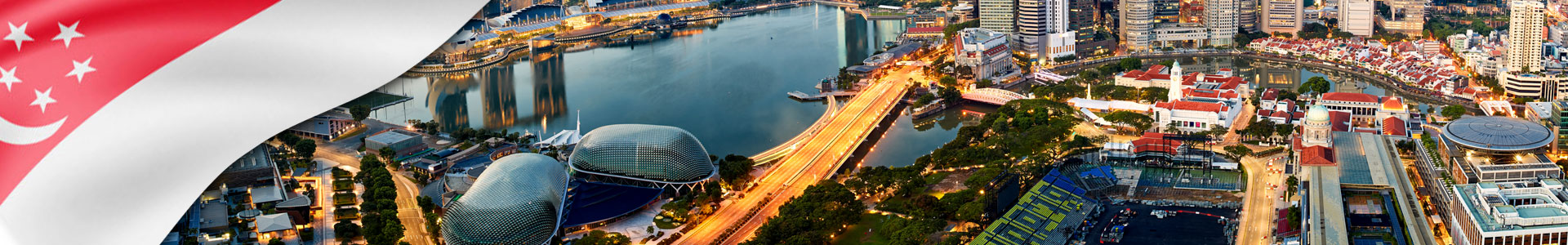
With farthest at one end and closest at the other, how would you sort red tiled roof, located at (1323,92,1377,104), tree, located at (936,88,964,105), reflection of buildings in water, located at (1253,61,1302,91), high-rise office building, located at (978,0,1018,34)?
A: high-rise office building, located at (978,0,1018,34) → reflection of buildings in water, located at (1253,61,1302,91) → tree, located at (936,88,964,105) → red tiled roof, located at (1323,92,1377,104)

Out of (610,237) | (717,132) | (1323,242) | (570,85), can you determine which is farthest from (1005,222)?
(570,85)

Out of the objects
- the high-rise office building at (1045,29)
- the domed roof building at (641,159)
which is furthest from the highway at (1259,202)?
the high-rise office building at (1045,29)

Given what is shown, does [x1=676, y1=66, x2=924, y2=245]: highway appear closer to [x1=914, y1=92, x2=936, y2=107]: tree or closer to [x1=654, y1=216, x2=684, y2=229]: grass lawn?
[x1=654, y1=216, x2=684, y2=229]: grass lawn

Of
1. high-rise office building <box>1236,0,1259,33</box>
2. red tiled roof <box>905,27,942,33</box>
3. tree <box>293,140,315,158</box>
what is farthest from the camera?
red tiled roof <box>905,27,942,33</box>

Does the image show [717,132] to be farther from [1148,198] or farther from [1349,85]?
[1349,85]

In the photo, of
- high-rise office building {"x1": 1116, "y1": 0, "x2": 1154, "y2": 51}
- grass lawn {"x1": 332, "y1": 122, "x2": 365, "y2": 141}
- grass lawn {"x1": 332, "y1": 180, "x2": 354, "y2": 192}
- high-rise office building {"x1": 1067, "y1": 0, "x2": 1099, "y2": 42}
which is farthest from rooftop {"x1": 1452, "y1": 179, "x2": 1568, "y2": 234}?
high-rise office building {"x1": 1067, "y1": 0, "x2": 1099, "y2": 42}

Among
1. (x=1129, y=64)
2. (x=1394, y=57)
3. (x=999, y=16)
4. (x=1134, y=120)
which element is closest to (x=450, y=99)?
(x=1134, y=120)

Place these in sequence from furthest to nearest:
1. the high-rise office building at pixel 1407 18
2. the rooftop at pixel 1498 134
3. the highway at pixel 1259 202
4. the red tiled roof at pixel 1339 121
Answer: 1. the high-rise office building at pixel 1407 18
2. the red tiled roof at pixel 1339 121
3. the rooftop at pixel 1498 134
4. the highway at pixel 1259 202

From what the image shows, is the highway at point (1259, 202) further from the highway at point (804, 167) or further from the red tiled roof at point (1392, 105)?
the highway at point (804, 167)
